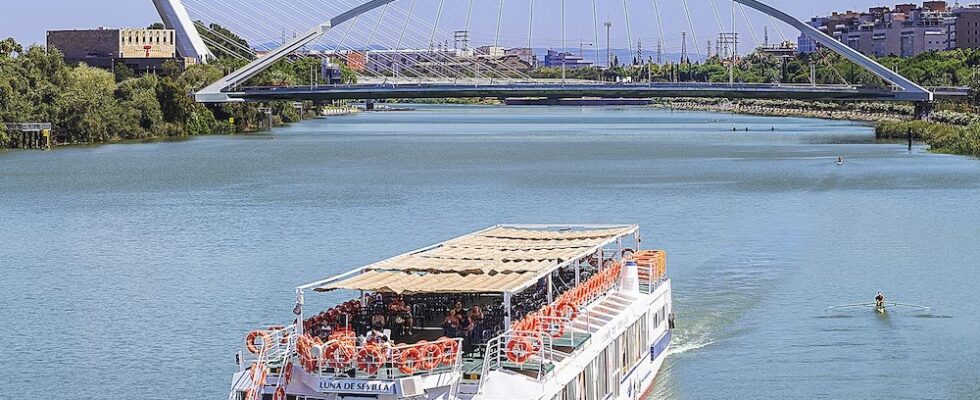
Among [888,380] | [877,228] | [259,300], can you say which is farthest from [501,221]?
[888,380]

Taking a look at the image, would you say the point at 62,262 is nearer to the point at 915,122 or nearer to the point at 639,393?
the point at 639,393

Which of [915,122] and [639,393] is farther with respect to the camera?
[915,122]

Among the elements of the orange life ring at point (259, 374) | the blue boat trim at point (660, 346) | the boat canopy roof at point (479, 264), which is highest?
the boat canopy roof at point (479, 264)

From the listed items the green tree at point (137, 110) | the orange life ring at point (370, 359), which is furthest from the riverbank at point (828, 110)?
the orange life ring at point (370, 359)

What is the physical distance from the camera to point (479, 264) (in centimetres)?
1877

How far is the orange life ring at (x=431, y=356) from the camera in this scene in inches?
604

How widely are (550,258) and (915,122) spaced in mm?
81760

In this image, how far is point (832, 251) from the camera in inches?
1425

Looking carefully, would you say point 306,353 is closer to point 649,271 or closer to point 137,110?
point 649,271

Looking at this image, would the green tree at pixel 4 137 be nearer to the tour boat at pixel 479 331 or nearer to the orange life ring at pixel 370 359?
the tour boat at pixel 479 331

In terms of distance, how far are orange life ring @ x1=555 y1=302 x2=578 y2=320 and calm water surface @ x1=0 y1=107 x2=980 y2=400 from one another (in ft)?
13.7

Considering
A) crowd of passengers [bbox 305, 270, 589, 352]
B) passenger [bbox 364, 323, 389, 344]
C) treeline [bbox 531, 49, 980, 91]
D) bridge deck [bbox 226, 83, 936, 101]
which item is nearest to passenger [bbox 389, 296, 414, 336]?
crowd of passengers [bbox 305, 270, 589, 352]

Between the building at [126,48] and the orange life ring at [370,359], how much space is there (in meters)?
129

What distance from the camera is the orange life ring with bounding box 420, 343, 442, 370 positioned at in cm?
1535
